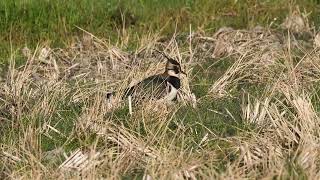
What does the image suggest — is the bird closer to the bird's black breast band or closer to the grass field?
the bird's black breast band

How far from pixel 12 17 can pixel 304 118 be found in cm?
558

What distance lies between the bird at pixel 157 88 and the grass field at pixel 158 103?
109 millimetres

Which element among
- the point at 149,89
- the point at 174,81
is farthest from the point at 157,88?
the point at 174,81

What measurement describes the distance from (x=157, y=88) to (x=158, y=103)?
351 mm

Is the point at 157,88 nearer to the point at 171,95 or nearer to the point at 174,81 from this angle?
the point at 171,95

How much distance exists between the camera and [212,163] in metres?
6.25

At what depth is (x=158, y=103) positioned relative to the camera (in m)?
7.77

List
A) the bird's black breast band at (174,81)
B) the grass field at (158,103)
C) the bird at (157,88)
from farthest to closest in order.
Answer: the bird's black breast band at (174,81)
the bird at (157,88)
the grass field at (158,103)

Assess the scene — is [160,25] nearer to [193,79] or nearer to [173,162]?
[193,79]

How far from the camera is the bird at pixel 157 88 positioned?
7965 millimetres

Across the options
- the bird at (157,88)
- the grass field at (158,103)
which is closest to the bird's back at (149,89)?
the bird at (157,88)

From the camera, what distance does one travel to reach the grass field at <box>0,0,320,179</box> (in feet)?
20.6

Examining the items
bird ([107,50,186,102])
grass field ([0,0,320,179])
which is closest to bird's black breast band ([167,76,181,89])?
bird ([107,50,186,102])

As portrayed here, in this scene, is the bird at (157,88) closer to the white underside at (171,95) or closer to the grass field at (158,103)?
the white underside at (171,95)
